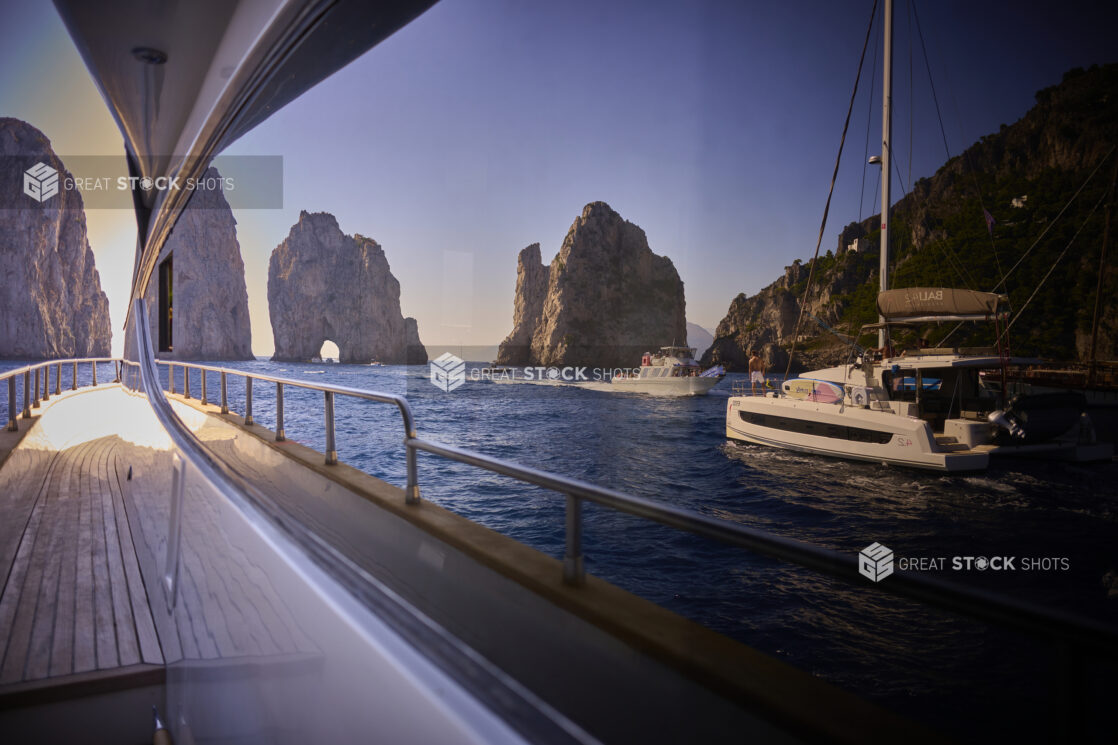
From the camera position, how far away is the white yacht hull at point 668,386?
51.3 ft

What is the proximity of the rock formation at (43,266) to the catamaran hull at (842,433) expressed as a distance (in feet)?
15.4

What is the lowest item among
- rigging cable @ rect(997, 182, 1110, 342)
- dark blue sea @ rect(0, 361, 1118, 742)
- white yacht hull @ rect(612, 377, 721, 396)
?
dark blue sea @ rect(0, 361, 1118, 742)

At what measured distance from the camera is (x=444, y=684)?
469 mm

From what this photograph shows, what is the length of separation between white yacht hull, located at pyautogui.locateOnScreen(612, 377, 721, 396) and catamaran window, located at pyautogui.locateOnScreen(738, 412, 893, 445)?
9142mm

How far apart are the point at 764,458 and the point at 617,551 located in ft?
10.7

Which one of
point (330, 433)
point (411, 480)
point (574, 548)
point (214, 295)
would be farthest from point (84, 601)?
point (214, 295)

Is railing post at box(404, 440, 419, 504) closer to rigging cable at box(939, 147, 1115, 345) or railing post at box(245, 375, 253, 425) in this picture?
railing post at box(245, 375, 253, 425)

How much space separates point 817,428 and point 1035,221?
5.20m

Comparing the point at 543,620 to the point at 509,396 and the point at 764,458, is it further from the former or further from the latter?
the point at 509,396

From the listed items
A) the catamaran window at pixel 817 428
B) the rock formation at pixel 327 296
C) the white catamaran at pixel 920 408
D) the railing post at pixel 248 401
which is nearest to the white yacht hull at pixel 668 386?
the rock formation at pixel 327 296

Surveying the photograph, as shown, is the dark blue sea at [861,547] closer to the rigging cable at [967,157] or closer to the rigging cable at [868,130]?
the rigging cable at [967,157]

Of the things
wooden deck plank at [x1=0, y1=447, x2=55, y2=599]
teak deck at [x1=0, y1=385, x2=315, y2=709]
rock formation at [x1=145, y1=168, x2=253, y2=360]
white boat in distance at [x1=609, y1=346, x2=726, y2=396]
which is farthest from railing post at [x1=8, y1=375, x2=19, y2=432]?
white boat in distance at [x1=609, y1=346, x2=726, y2=396]

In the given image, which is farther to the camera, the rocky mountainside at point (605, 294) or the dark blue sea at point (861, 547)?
the rocky mountainside at point (605, 294)

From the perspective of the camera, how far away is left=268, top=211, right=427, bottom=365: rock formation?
945 cm
